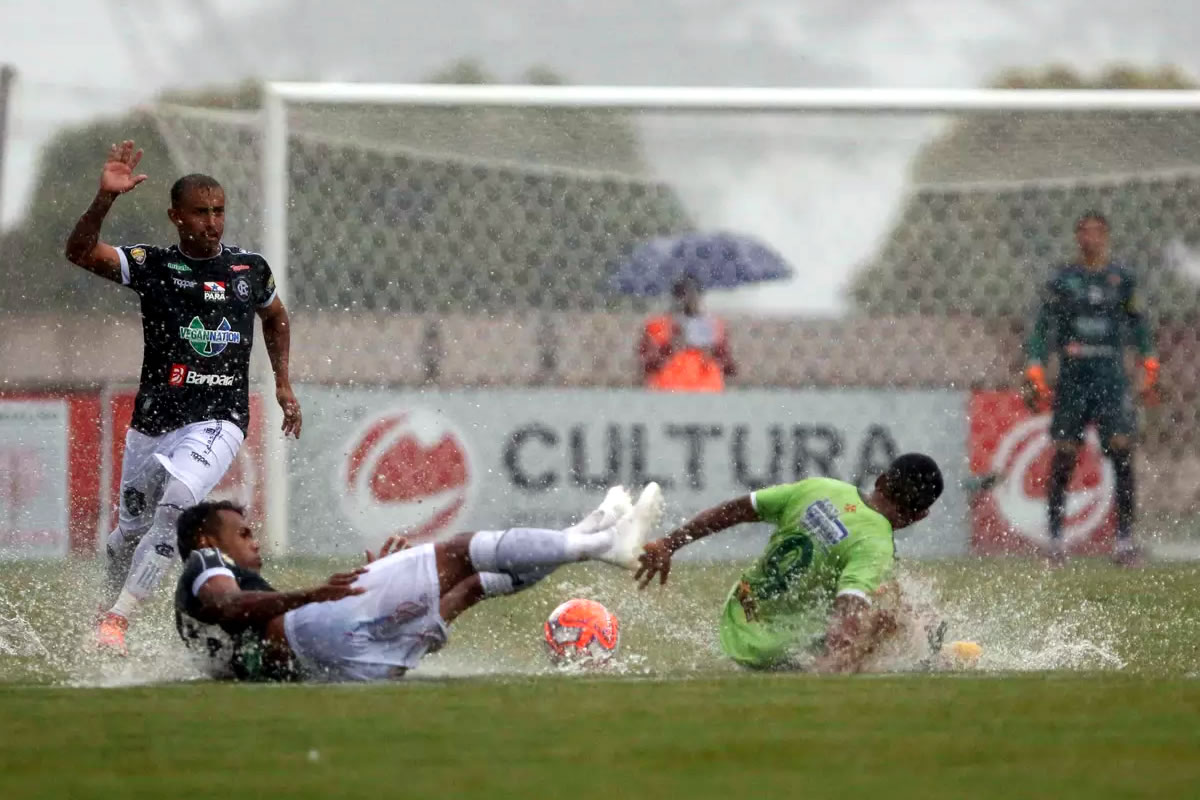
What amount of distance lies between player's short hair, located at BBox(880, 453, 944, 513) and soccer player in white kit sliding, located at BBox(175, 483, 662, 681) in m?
1.13

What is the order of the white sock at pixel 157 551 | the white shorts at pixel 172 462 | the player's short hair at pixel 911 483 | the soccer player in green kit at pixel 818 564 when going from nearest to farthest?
the soccer player in green kit at pixel 818 564 → the player's short hair at pixel 911 483 → the white sock at pixel 157 551 → the white shorts at pixel 172 462

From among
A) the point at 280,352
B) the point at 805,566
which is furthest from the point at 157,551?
the point at 805,566

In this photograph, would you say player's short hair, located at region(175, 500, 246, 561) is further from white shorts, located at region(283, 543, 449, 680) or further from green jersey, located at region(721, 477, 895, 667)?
green jersey, located at region(721, 477, 895, 667)

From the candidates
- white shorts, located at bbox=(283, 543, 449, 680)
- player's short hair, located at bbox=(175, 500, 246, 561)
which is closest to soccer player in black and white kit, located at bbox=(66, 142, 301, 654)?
player's short hair, located at bbox=(175, 500, 246, 561)

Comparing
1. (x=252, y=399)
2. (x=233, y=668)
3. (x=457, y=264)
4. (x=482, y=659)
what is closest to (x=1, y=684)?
(x=233, y=668)

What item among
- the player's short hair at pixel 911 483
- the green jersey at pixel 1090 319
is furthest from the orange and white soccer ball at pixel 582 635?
the green jersey at pixel 1090 319

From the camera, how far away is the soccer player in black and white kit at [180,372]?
8719 millimetres

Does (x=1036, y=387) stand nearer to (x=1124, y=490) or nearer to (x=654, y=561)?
(x=1124, y=490)

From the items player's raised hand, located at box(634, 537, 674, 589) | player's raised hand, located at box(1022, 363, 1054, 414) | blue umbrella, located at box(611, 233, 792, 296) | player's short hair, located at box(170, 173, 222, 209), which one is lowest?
player's raised hand, located at box(634, 537, 674, 589)

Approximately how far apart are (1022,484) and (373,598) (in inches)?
381

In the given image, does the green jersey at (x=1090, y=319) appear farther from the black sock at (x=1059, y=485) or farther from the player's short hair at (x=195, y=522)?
the player's short hair at (x=195, y=522)

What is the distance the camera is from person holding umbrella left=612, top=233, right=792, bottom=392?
1556cm

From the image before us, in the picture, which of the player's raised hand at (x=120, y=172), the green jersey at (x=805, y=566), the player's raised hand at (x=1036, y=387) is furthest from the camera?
the player's raised hand at (x=1036, y=387)

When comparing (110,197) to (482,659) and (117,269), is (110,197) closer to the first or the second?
(117,269)
